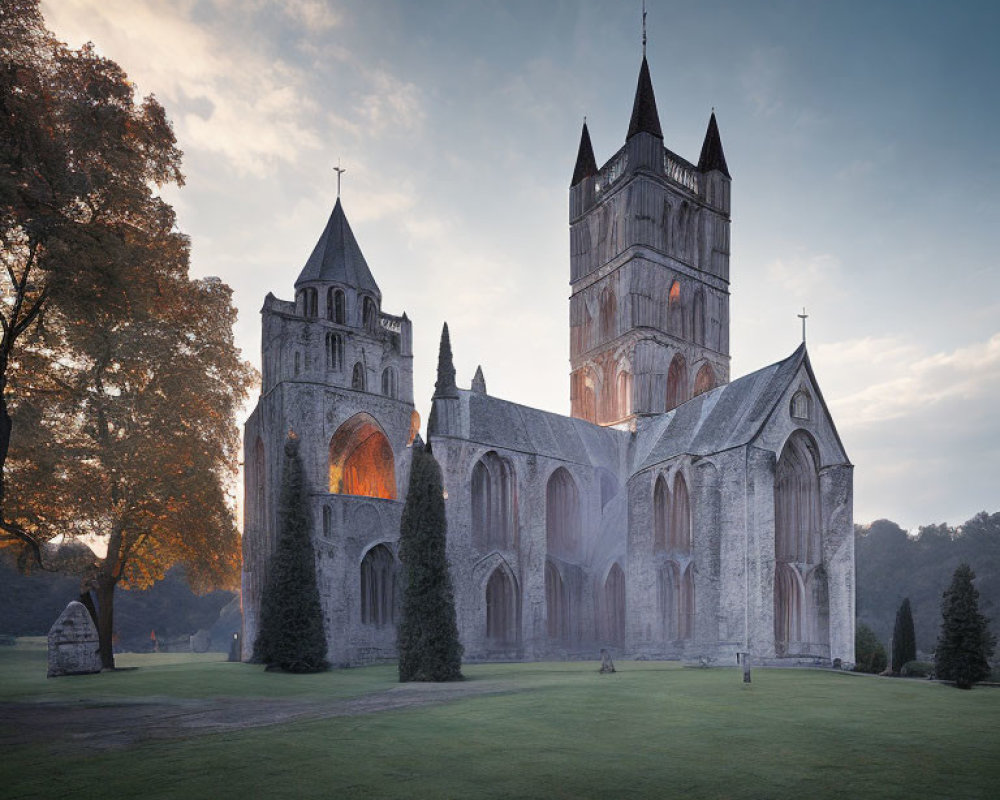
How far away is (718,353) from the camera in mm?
49406

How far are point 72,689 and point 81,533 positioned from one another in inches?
312

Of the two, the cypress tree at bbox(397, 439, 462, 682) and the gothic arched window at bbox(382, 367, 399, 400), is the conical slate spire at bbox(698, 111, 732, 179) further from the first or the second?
the cypress tree at bbox(397, 439, 462, 682)

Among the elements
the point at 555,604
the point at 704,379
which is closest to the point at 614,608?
the point at 555,604

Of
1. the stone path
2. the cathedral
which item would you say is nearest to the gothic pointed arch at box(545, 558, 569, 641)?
the cathedral

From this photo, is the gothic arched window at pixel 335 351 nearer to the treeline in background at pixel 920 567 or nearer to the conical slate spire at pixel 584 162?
the conical slate spire at pixel 584 162

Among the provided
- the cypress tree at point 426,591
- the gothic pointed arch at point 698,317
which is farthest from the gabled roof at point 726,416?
the cypress tree at point 426,591

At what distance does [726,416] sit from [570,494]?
9.02 metres

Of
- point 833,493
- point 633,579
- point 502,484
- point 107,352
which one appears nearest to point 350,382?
point 502,484

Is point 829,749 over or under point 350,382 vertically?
under

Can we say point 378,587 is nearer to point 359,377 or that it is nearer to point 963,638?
point 359,377

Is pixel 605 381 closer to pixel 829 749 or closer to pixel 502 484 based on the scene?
pixel 502 484

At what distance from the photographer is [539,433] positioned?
38688 millimetres

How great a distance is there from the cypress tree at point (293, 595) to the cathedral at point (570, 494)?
208 cm

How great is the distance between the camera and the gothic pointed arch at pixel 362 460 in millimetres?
39156
